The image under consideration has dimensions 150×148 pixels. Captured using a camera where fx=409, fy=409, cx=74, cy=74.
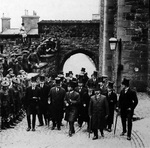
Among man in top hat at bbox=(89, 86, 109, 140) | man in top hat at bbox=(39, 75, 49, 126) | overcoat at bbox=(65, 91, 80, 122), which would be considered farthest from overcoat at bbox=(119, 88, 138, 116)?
man in top hat at bbox=(39, 75, 49, 126)

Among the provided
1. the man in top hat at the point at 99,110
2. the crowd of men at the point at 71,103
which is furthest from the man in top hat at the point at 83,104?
the man in top hat at the point at 99,110

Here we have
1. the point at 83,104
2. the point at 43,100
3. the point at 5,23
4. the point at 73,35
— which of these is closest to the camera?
the point at 83,104

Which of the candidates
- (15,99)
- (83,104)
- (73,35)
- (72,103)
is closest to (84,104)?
(83,104)

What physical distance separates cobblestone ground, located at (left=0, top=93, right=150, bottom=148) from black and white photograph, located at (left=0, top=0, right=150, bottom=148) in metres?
0.03

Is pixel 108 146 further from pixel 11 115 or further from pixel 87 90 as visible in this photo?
pixel 11 115

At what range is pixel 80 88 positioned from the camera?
12953 millimetres

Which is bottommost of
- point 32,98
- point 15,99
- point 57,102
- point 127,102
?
point 15,99

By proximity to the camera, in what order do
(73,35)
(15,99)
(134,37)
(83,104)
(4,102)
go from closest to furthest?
(4,102) < (83,104) < (15,99) < (134,37) < (73,35)

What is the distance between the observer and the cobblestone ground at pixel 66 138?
10375 mm

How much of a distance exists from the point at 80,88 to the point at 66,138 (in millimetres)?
2113

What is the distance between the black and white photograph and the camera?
37.3 feet

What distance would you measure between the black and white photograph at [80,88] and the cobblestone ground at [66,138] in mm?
25

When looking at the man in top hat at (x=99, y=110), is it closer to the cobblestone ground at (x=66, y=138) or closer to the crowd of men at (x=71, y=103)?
the crowd of men at (x=71, y=103)

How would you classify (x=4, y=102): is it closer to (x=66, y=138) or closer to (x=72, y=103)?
(x=72, y=103)
